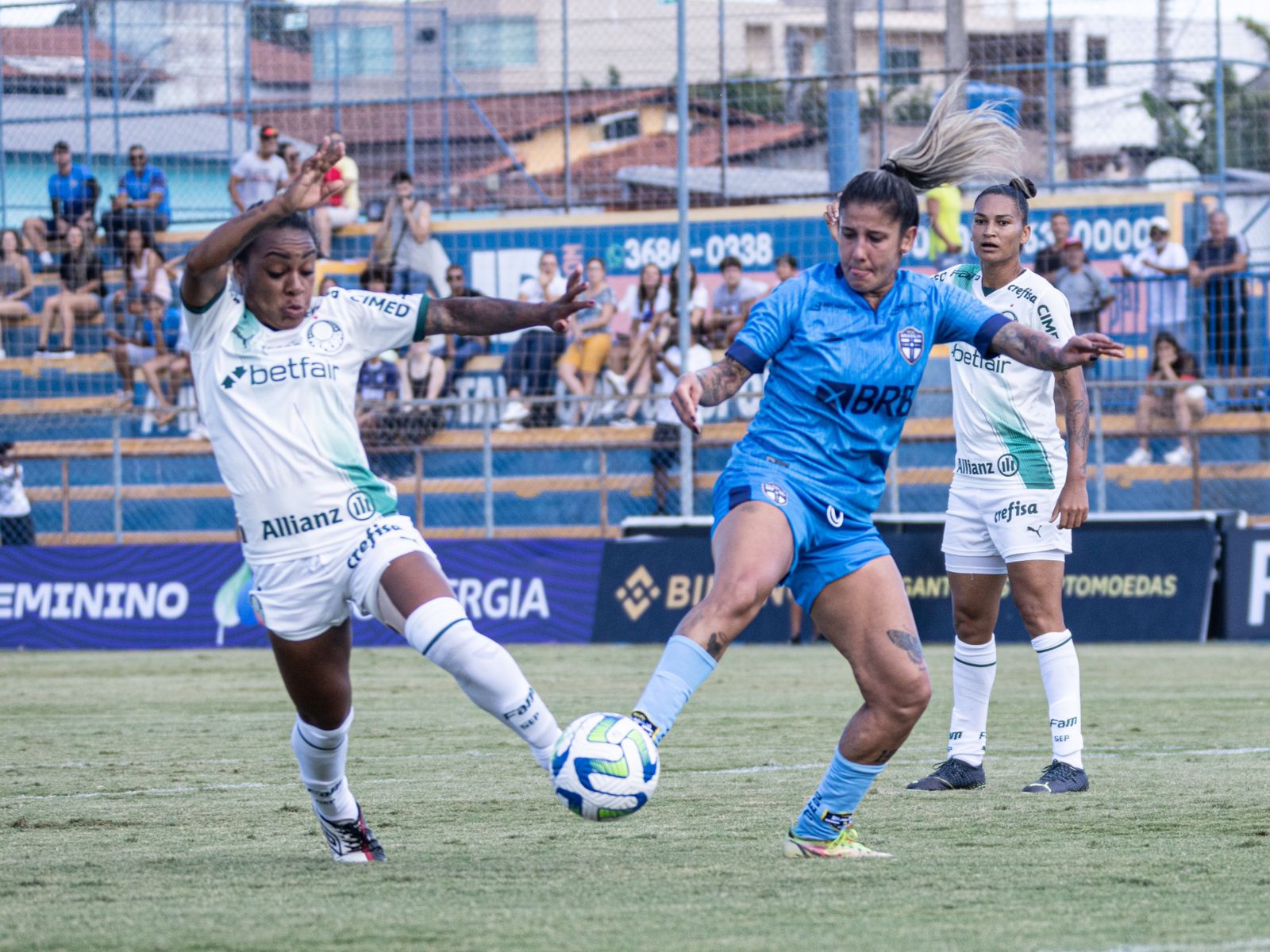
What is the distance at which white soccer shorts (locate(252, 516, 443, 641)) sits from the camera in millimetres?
5363

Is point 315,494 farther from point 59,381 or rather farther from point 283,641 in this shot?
point 59,381

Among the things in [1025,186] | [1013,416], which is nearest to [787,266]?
[1013,416]

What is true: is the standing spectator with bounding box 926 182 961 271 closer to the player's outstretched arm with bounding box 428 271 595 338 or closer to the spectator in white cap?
the spectator in white cap

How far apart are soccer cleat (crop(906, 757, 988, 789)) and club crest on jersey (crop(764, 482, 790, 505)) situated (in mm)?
2417

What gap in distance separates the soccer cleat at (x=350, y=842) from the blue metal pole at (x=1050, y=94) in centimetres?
1791

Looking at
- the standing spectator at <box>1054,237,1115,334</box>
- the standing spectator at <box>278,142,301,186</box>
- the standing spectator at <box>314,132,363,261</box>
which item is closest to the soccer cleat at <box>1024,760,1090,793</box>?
the standing spectator at <box>1054,237,1115,334</box>

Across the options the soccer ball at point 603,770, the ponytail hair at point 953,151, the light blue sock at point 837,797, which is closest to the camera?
the soccer ball at point 603,770

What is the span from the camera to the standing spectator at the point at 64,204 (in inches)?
880

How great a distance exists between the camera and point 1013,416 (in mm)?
7871

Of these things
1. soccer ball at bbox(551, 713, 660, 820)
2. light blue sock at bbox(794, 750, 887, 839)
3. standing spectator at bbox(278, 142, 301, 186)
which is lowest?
light blue sock at bbox(794, 750, 887, 839)

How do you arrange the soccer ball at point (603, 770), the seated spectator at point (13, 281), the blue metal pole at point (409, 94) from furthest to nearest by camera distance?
the blue metal pole at point (409, 94), the seated spectator at point (13, 281), the soccer ball at point (603, 770)

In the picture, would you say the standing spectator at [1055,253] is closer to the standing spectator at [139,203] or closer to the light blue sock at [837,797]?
the standing spectator at [139,203]

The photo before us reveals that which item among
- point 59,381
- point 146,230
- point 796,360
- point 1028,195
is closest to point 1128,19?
point 146,230

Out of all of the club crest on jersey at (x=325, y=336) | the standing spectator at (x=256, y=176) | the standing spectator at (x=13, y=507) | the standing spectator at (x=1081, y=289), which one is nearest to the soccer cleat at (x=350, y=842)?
the club crest on jersey at (x=325, y=336)
